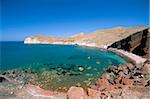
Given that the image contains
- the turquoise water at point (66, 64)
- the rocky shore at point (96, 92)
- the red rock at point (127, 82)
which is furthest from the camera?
the turquoise water at point (66, 64)

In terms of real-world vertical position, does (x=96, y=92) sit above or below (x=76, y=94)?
below

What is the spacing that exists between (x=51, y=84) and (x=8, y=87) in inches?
244

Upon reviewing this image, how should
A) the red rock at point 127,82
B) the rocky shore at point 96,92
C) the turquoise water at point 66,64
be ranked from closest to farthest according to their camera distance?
the rocky shore at point 96,92, the red rock at point 127,82, the turquoise water at point 66,64

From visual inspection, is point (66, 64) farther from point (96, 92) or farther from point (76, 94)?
point (76, 94)

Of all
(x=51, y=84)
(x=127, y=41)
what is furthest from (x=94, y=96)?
(x=127, y=41)

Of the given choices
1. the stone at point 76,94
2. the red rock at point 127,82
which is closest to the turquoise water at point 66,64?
the red rock at point 127,82

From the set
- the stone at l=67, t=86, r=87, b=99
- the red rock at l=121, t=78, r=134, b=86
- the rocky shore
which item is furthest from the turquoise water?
the stone at l=67, t=86, r=87, b=99

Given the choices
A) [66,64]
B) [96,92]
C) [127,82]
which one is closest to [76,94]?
[96,92]

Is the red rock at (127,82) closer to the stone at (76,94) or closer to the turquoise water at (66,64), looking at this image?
the turquoise water at (66,64)

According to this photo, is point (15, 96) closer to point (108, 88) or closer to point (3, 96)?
point (3, 96)

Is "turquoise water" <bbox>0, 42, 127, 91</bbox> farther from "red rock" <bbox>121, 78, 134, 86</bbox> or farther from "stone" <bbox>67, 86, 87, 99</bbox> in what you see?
"stone" <bbox>67, 86, 87, 99</bbox>

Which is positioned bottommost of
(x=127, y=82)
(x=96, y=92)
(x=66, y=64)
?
(x=66, y=64)

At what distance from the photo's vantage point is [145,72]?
33312mm

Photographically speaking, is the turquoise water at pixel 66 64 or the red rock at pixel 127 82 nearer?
the red rock at pixel 127 82
